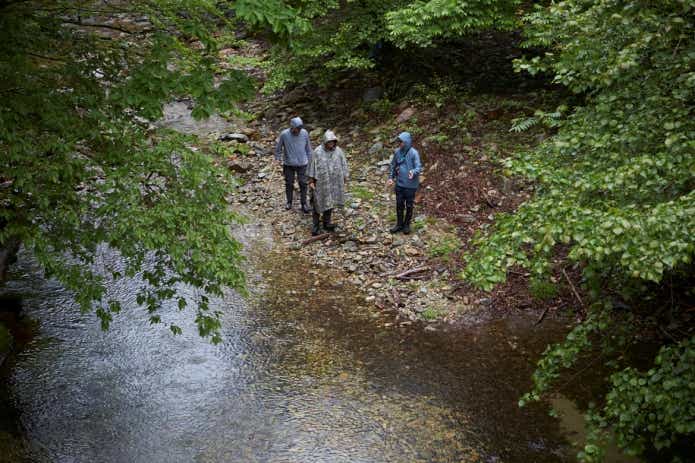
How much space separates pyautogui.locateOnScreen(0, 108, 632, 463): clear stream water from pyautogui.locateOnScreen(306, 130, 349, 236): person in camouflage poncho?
160 centimetres

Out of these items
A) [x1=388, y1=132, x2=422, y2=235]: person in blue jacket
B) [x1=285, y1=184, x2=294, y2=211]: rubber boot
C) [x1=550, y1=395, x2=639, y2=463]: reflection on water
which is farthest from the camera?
[x1=285, y1=184, x2=294, y2=211]: rubber boot

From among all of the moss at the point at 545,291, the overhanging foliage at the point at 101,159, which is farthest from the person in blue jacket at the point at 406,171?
the overhanging foliage at the point at 101,159

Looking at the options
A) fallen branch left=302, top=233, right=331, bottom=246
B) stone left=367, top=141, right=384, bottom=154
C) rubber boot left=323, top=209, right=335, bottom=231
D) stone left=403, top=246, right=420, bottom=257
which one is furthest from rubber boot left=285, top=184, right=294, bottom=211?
stone left=403, top=246, right=420, bottom=257

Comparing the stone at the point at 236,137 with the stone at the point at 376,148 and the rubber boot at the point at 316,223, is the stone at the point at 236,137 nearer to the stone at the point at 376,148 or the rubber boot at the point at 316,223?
the stone at the point at 376,148

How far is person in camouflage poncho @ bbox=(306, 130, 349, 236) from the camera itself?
9.77 m

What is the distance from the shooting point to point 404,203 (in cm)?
983

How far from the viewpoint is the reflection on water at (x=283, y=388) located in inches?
244

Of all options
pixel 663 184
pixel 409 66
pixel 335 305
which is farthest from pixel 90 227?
pixel 409 66

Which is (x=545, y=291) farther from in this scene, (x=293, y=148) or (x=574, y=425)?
(x=293, y=148)

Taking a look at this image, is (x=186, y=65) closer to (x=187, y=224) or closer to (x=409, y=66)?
(x=187, y=224)

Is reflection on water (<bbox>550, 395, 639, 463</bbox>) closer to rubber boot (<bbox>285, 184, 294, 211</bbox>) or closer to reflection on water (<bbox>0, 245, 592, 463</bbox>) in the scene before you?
reflection on water (<bbox>0, 245, 592, 463</bbox>)

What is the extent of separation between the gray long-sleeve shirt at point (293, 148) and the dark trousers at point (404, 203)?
202cm

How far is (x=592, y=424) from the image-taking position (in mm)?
4387

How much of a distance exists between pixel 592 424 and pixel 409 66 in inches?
444
